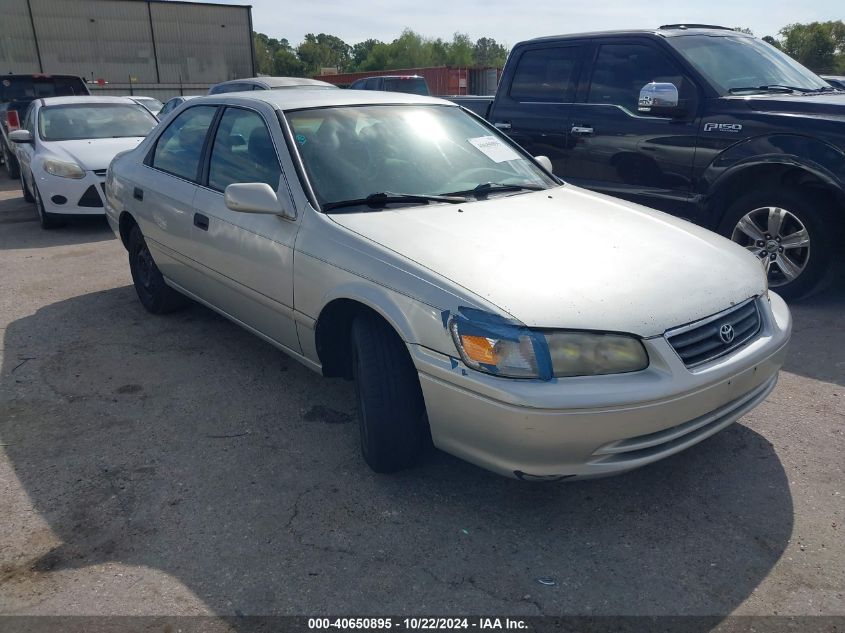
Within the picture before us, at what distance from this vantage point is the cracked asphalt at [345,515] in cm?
236

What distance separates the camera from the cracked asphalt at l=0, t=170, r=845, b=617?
7.75 feet

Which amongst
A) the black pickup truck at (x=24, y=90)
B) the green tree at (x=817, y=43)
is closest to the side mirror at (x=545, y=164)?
the black pickup truck at (x=24, y=90)

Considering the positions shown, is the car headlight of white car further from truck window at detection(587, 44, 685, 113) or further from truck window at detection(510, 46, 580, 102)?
truck window at detection(510, 46, 580, 102)

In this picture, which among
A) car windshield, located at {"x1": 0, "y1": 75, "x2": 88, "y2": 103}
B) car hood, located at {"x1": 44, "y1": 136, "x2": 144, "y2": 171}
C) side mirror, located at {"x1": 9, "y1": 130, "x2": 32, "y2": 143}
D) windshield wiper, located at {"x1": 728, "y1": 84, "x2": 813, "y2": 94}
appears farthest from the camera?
car windshield, located at {"x1": 0, "y1": 75, "x2": 88, "y2": 103}

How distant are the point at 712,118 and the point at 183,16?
127 feet

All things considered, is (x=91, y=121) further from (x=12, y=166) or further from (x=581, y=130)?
(x=581, y=130)

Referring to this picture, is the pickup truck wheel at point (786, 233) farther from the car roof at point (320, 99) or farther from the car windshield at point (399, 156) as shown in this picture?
the car roof at point (320, 99)

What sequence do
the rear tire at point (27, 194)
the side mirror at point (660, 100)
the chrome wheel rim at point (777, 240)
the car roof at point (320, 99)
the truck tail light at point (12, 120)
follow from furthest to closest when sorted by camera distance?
the truck tail light at point (12, 120)
the rear tire at point (27, 194)
the side mirror at point (660, 100)
the chrome wheel rim at point (777, 240)
the car roof at point (320, 99)

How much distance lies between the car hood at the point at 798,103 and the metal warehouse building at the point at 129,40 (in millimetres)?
35017

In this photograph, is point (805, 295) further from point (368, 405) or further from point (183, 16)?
point (183, 16)

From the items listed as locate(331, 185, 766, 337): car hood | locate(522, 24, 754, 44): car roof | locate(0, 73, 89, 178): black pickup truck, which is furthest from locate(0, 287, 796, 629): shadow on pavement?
locate(0, 73, 89, 178): black pickup truck

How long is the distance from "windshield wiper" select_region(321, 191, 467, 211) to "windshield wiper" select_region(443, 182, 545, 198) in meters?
0.11

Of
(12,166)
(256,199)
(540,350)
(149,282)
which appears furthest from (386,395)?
(12,166)

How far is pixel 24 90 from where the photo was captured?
1388 centimetres
